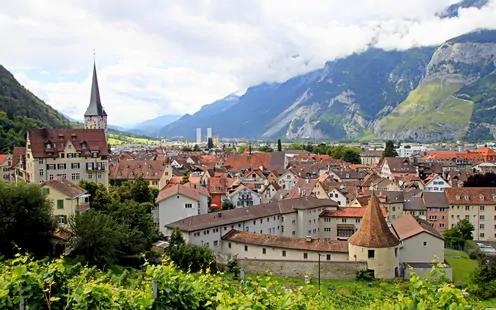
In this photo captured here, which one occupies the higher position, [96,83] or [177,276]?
[96,83]

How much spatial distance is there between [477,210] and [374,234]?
30.4 m

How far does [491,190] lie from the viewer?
61.8 m

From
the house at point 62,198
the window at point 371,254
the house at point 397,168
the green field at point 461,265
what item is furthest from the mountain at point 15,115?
the house at point 397,168

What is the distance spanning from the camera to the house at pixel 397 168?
3942 inches

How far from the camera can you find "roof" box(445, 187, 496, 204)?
60.6 m

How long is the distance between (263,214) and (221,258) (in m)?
9.54

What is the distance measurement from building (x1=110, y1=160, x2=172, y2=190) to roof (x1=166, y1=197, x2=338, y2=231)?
28820mm

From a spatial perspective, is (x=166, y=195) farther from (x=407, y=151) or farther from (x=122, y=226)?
(x=407, y=151)

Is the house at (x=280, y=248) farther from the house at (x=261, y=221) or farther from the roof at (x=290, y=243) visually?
the house at (x=261, y=221)

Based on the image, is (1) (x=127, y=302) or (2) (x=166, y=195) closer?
(1) (x=127, y=302)

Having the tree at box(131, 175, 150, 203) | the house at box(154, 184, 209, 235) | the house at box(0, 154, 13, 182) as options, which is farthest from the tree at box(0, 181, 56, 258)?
A: the house at box(0, 154, 13, 182)

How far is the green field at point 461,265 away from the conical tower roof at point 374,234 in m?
7.54

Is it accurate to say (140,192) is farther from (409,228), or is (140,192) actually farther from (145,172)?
(409,228)

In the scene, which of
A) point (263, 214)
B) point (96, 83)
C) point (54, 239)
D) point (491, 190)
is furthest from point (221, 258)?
point (96, 83)
